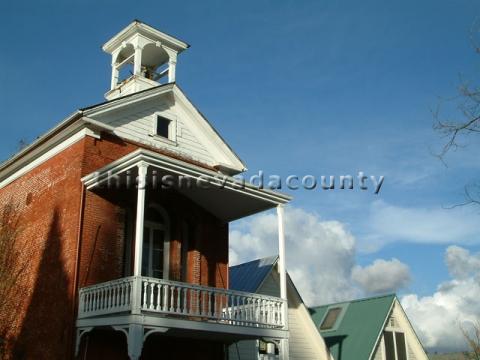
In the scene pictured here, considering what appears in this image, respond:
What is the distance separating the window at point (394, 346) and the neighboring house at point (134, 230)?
9107mm

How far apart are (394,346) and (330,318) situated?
3183 mm

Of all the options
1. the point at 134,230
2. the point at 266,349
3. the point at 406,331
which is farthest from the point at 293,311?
the point at 134,230

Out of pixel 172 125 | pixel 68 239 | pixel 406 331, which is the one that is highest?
pixel 172 125

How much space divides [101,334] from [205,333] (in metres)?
2.68

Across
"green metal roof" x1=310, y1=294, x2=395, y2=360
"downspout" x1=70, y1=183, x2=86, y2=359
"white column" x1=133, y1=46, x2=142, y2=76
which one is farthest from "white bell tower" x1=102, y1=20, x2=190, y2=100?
"green metal roof" x1=310, y1=294, x2=395, y2=360

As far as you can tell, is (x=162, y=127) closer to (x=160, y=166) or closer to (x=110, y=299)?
(x=160, y=166)

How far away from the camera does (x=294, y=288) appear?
23.7 meters

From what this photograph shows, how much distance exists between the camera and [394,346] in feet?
84.4

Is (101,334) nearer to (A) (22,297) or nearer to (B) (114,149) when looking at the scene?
(A) (22,297)

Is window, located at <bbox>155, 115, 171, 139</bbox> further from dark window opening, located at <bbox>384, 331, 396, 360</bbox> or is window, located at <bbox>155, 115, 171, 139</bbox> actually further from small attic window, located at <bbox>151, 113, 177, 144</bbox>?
dark window opening, located at <bbox>384, 331, 396, 360</bbox>

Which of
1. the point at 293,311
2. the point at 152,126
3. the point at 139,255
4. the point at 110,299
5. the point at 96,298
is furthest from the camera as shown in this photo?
the point at 293,311

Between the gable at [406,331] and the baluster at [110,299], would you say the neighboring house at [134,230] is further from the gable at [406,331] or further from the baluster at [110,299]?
the gable at [406,331]

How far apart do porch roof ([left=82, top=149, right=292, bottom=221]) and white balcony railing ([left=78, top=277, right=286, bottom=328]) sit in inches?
114

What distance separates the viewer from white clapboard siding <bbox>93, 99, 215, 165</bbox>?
61.2 ft
